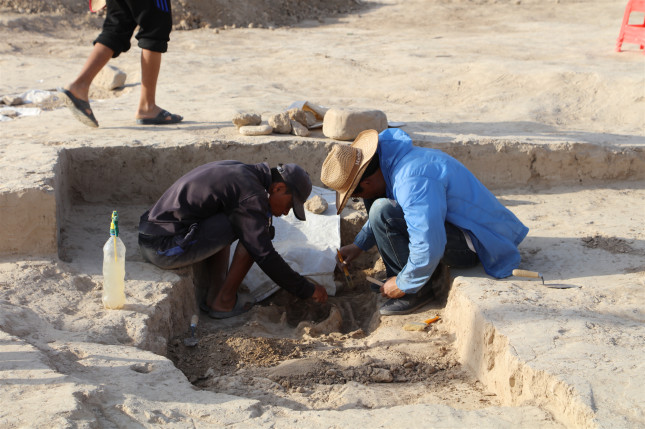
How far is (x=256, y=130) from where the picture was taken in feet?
16.9

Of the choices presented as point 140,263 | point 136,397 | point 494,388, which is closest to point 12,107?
point 140,263

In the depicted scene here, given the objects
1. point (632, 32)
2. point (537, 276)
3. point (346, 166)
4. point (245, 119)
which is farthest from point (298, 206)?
point (632, 32)

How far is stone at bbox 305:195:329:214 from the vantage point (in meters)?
4.72

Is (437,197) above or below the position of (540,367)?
above

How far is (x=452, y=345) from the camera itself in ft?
11.5

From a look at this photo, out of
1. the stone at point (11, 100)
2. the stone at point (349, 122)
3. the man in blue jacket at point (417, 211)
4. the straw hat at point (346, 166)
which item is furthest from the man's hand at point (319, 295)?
the stone at point (11, 100)

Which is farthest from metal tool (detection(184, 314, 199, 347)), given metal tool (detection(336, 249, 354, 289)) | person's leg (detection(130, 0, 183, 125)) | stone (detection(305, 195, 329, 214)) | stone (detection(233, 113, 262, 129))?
person's leg (detection(130, 0, 183, 125))

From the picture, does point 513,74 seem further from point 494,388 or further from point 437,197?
point 494,388

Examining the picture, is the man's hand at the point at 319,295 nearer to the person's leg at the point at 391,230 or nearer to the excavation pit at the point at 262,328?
the excavation pit at the point at 262,328

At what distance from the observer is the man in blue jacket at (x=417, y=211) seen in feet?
11.3

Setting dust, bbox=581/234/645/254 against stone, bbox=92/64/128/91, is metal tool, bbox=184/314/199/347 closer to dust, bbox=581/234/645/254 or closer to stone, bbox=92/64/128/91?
dust, bbox=581/234/645/254

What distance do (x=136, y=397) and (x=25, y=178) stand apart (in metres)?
1.98

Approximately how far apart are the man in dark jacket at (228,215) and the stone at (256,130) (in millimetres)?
1332

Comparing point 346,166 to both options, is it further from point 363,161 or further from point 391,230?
point 391,230
